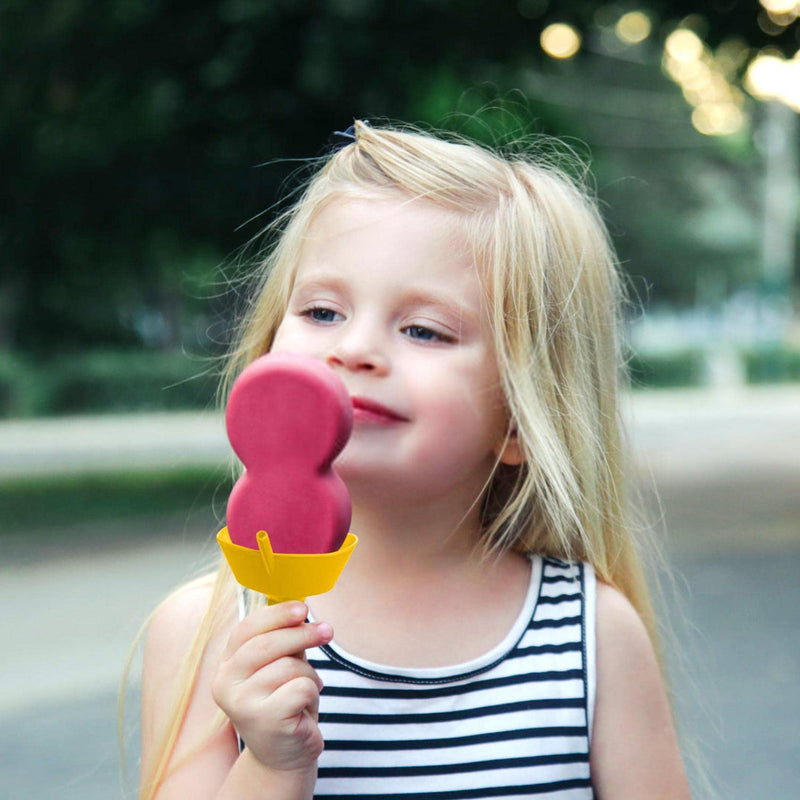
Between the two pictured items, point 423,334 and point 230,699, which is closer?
point 230,699

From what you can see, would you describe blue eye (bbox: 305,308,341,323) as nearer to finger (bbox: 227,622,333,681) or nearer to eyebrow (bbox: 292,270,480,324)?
eyebrow (bbox: 292,270,480,324)

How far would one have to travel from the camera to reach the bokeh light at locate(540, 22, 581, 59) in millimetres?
8617

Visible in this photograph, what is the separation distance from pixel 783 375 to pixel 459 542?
35.0 m

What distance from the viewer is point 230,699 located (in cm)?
129

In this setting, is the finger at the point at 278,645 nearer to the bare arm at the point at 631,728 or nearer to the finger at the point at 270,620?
the finger at the point at 270,620

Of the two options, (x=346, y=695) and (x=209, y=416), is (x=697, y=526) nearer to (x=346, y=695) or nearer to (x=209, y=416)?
(x=346, y=695)

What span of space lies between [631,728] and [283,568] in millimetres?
585

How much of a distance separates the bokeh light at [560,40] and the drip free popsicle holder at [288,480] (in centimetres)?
794

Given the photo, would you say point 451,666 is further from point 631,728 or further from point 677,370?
point 677,370

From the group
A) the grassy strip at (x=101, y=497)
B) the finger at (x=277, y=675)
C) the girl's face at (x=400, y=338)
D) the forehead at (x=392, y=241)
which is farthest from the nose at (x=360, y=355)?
the grassy strip at (x=101, y=497)

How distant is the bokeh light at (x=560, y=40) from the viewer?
8.62 meters

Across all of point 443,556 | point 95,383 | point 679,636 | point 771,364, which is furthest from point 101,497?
point 771,364

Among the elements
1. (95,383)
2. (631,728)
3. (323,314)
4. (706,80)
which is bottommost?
(95,383)

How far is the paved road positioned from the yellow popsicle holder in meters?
0.74
